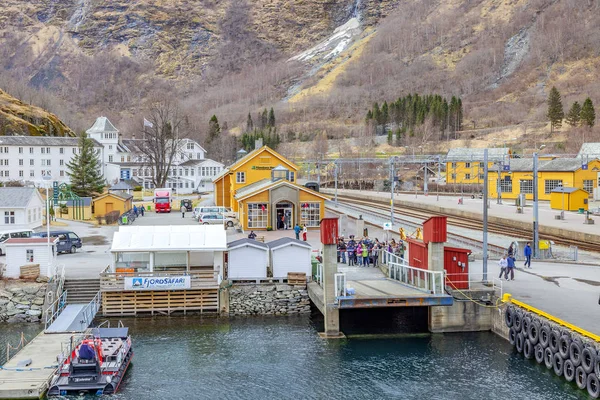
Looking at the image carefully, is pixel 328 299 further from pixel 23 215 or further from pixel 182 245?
pixel 23 215

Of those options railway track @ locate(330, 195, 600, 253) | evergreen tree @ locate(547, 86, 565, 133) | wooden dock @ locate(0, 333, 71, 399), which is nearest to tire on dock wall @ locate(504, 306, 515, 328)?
wooden dock @ locate(0, 333, 71, 399)

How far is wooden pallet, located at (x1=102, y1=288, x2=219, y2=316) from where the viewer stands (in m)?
31.5

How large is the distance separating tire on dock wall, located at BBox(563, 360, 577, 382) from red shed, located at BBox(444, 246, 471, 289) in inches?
292

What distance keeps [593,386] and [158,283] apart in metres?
18.8

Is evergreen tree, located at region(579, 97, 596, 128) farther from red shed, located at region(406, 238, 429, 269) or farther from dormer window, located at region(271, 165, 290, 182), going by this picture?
red shed, located at region(406, 238, 429, 269)

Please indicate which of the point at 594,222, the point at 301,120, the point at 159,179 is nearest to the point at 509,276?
the point at 594,222

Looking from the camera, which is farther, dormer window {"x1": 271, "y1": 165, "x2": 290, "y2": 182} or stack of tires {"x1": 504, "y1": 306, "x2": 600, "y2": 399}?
dormer window {"x1": 271, "y1": 165, "x2": 290, "y2": 182}

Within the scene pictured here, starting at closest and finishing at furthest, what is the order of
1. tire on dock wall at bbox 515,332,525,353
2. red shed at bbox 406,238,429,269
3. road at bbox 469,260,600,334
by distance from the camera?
road at bbox 469,260,600,334 → tire on dock wall at bbox 515,332,525,353 → red shed at bbox 406,238,429,269

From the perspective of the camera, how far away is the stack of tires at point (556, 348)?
68.4 feet

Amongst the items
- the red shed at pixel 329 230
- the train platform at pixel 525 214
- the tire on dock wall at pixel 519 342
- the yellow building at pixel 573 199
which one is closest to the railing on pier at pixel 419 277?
the tire on dock wall at pixel 519 342

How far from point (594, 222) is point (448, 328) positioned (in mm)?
30303

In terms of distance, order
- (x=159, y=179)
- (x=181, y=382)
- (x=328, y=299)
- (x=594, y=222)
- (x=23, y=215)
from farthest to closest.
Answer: (x=159, y=179) → (x=594, y=222) → (x=23, y=215) → (x=328, y=299) → (x=181, y=382)

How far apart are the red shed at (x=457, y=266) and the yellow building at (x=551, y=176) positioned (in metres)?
43.9

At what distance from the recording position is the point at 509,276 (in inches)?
1266
